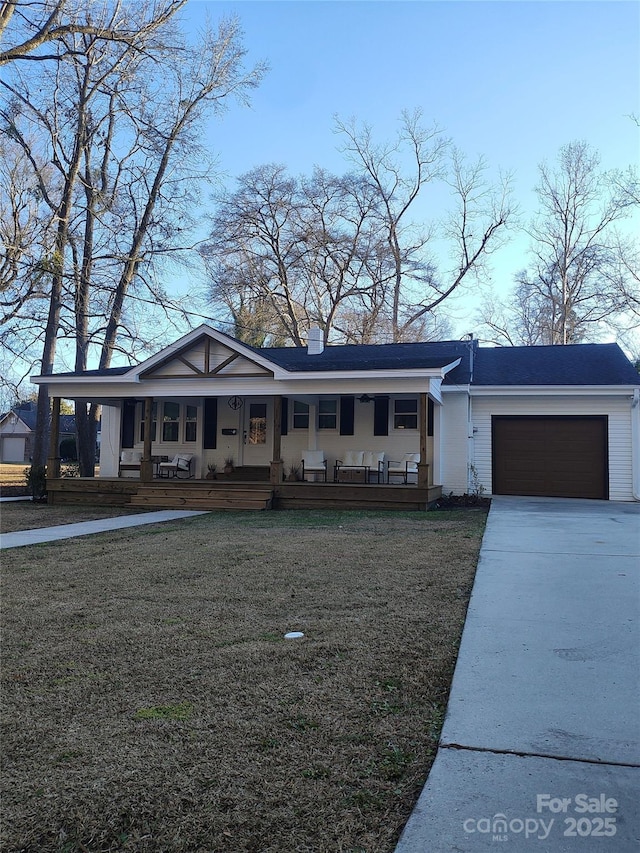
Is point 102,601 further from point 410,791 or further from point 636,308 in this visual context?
point 636,308

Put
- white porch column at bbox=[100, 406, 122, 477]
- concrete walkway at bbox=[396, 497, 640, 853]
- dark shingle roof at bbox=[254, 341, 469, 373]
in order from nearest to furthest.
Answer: concrete walkway at bbox=[396, 497, 640, 853]
dark shingle roof at bbox=[254, 341, 469, 373]
white porch column at bbox=[100, 406, 122, 477]

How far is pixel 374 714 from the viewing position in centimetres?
320

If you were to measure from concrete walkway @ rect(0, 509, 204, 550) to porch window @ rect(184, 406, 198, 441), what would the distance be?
164 inches

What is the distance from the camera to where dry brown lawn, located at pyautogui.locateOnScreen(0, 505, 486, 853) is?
235cm

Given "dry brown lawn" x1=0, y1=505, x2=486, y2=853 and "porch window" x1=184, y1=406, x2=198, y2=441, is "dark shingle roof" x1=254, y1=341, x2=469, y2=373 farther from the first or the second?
"dry brown lawn" x1=0, y1=505, x2=486, y2=853

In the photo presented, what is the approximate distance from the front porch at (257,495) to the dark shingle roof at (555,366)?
392 cm

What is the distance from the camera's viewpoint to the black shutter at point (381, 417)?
16.1m

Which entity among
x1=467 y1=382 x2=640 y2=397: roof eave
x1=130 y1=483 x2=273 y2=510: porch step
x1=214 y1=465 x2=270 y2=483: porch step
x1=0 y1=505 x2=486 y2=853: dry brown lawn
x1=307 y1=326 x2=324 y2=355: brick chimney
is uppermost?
x1=307 y1=326 x2=324 y2=355: brick chimney

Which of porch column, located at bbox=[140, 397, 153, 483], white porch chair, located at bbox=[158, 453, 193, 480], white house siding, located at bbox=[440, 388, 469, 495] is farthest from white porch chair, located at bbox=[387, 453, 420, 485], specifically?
porch column, located at bbox=[140, 397, 153, 483]

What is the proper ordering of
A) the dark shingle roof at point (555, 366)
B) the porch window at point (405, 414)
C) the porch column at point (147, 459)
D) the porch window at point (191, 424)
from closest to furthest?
the porch column at point (147, 459) → the dark shingle roof at point (555, 366) → the porch window at point (405, 414) → the porch window at point (191, 424)

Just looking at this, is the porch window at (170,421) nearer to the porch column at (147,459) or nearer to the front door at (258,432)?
the front door at (258,432)

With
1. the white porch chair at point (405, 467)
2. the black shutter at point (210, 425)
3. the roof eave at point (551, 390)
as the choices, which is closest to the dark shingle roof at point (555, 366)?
the roof eave at point (551, 390)

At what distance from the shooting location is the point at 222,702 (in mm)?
3371

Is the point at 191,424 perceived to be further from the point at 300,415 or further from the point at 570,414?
the point at 570,414
